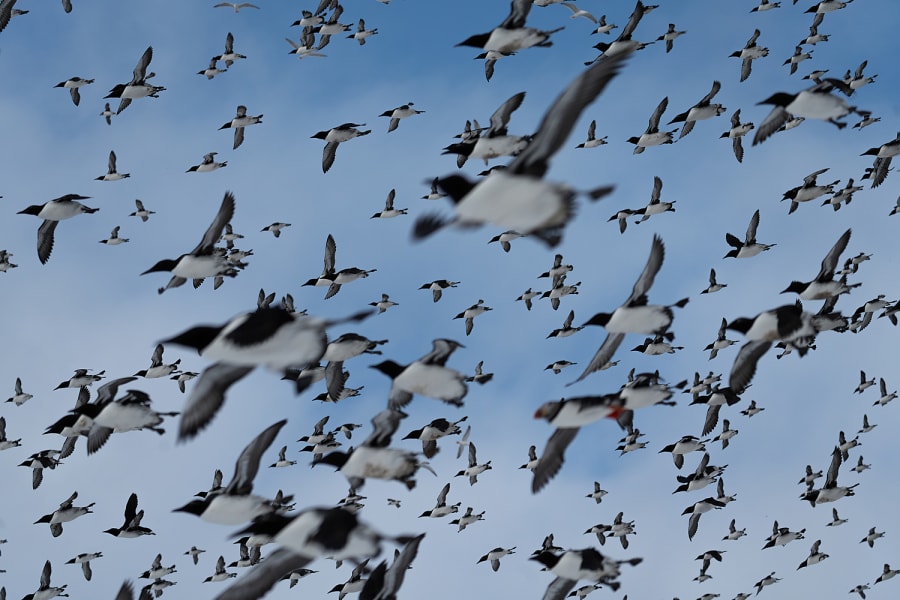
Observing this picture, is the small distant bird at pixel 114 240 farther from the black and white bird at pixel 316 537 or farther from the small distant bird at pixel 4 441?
the black and white bird at pixel 316 537

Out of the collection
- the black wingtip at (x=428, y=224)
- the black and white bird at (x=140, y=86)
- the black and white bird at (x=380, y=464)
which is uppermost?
the black and white bird at (x=140, y=86)

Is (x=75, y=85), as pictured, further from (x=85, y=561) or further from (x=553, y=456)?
(x=553, y=456)

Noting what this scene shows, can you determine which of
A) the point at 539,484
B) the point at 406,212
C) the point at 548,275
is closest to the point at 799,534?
the point at 548,275

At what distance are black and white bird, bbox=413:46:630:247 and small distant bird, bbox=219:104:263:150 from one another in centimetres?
2068

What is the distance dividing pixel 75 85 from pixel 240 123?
487 centimetres

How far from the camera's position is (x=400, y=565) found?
52.0 feet

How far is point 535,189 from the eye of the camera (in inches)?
523

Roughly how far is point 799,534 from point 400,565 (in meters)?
19.7

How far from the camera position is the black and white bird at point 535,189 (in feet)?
40.2

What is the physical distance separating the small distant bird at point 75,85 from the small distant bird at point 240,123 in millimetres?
4204

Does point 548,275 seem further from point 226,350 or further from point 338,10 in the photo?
point 226,350

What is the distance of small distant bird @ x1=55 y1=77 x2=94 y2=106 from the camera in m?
34.7

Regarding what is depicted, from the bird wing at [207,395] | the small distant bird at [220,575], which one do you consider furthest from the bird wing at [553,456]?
the small distant bird at [220,575]

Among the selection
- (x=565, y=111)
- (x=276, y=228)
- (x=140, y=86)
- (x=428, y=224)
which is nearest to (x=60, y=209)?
(x=140, y=86)
